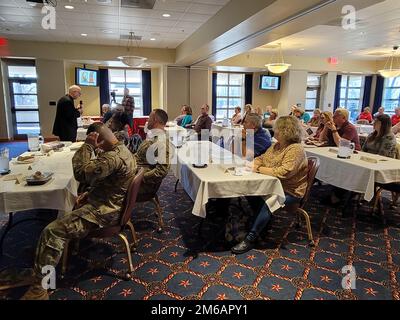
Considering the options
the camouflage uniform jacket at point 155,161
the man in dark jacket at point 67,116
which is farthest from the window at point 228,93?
the camouflage uniform jacket at point 155,161

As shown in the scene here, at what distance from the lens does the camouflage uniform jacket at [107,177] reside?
213 centimetres

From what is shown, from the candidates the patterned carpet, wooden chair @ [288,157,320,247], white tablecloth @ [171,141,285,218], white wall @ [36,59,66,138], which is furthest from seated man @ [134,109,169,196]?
white wall @ [36,59,66,138]

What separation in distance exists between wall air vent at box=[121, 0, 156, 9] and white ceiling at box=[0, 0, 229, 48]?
3.9 inches

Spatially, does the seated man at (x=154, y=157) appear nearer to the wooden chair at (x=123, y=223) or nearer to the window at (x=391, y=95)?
the wooden chair at (x=123, y=223)

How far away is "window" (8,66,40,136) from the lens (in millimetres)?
9617

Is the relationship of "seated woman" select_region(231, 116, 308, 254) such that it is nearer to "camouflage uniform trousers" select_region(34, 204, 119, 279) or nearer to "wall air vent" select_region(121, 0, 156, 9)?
"camouflage uniform trousers" select_region(34, 204, 119, 279)

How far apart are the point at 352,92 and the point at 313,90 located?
176cm

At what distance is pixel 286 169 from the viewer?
2660 mm

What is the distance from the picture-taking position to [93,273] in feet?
7.86

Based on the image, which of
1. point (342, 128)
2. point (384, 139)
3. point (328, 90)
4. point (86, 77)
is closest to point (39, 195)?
point (342, 128)

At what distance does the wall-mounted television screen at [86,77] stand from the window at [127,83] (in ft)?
3.55

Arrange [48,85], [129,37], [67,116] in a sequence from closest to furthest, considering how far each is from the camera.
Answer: [67,116]
[129,37]
[48,85]

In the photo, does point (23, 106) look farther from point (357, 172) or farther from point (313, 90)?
point (313, 90)

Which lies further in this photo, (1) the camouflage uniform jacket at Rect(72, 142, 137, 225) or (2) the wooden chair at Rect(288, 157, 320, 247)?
(2) the wooden chair at Rect(288, 157, 320, 247)
